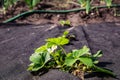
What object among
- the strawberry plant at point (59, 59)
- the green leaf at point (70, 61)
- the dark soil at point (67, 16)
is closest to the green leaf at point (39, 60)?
the strawberry plant at point (59, 59)

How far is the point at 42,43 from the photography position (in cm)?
230

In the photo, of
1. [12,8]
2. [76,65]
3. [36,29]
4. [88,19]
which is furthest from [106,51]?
[12,8]

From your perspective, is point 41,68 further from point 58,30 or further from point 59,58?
point 58,30

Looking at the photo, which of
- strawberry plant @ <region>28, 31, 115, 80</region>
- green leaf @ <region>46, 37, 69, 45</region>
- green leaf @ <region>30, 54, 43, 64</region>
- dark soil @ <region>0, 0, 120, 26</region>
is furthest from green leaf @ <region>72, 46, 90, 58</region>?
dark soil @ <region>0, 0, 120, 26</region>

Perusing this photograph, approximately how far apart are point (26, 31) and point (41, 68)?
872 mm

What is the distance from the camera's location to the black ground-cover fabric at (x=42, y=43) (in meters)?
1.79

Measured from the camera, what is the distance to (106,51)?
2086mm

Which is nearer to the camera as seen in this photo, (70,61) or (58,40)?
(70,61)

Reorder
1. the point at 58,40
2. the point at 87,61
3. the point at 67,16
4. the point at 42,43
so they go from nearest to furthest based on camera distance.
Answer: the point at 87,61 → the point at 58,40 → the point at 42,43 → the point at 67,16

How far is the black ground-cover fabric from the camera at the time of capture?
1790mm

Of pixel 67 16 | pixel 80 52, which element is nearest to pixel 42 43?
pixel 80 52

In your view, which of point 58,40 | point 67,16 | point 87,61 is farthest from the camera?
point 67,16

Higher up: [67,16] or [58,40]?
[58,40]

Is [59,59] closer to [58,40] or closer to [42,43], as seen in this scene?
[58,40]
